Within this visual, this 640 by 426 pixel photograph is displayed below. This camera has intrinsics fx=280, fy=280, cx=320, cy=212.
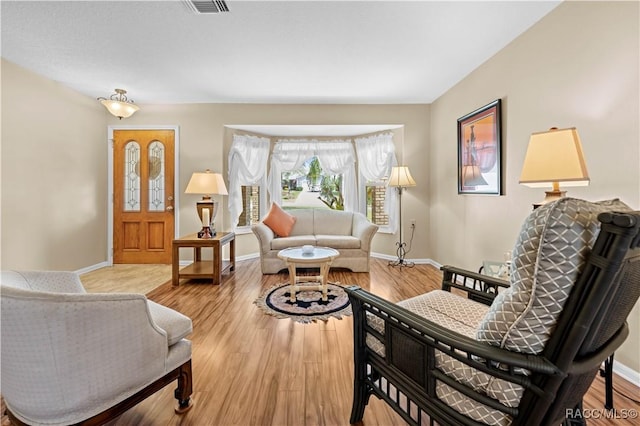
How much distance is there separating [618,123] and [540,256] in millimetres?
1848

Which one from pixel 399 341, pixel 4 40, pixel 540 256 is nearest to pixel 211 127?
pixel 4 40

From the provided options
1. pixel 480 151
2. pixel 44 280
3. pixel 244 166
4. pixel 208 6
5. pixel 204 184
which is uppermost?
pixel 208 6

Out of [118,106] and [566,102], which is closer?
[566,102]

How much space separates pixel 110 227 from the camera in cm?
→ 457

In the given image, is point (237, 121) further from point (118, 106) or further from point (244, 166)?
point (118, 106)

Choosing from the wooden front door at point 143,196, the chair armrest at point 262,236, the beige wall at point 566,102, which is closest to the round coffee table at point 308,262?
the chair armrest at point 262,236

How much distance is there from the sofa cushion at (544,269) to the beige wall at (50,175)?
467 cm

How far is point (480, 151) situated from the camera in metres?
3.28

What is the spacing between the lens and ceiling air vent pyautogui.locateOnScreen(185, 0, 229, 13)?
2.20 meters

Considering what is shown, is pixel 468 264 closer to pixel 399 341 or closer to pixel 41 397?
pixel 399 341

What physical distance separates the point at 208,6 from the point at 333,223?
326 cm

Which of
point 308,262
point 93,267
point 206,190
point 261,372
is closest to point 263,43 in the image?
point 206,190

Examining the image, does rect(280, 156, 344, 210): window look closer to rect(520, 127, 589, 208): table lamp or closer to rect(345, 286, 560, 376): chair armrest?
rect(520, 127, 589, 208): table lamp

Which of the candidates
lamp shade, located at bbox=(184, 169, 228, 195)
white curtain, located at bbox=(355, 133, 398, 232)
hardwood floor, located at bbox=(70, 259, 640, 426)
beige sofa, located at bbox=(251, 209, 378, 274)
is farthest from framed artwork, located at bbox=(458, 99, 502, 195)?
lamp shade, located at bbox=(184, 169, 228, 195)
